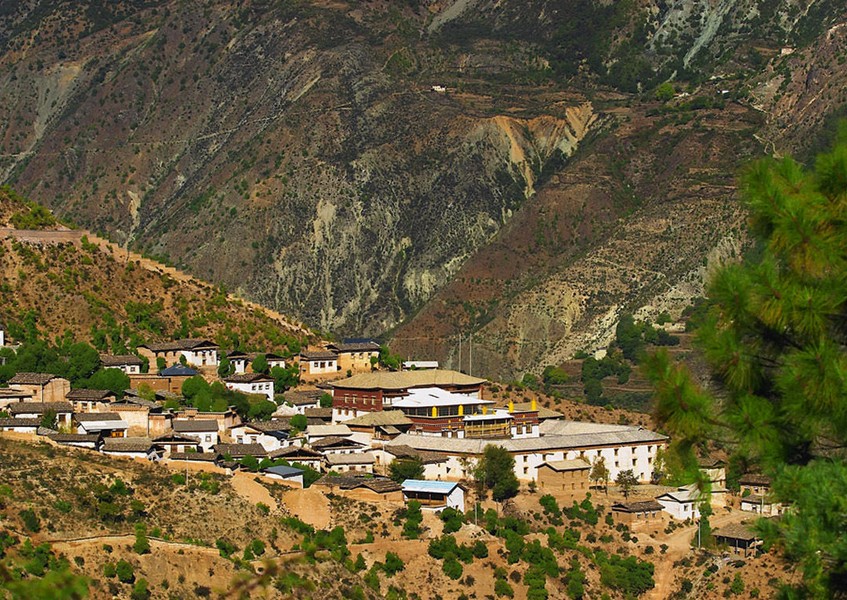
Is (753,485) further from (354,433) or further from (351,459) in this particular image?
(351,459)

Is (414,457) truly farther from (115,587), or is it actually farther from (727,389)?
(727,389)

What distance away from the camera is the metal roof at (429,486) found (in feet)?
248

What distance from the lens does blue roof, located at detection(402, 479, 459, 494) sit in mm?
75625

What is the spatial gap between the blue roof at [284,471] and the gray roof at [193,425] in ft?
17.7

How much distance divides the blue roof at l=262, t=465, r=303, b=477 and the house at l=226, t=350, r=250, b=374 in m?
21.2

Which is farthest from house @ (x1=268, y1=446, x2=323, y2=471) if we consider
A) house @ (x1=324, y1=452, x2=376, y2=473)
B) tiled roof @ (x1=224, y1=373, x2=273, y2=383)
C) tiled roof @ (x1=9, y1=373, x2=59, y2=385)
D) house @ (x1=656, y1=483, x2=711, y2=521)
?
house @ (x1=656, y1=483, x2=711, y2=521)

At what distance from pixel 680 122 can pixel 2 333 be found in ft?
362

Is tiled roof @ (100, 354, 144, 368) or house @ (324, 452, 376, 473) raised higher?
tiled roof @ (100, 354, 144, 368)

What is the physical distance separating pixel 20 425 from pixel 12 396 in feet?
18.5

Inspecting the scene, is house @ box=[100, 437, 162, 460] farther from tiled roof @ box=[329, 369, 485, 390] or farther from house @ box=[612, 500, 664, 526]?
house @ box=[612, 500, 664, 526]

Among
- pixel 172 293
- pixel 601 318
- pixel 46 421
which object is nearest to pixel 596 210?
pixel 601 318

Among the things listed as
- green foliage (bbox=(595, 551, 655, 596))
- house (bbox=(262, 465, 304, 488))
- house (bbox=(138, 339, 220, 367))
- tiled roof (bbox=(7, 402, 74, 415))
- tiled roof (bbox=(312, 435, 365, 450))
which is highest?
house (bbox=(138, 339, 220, 367))

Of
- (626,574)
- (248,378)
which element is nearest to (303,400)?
(248,378)

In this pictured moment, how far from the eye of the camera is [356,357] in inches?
4063
